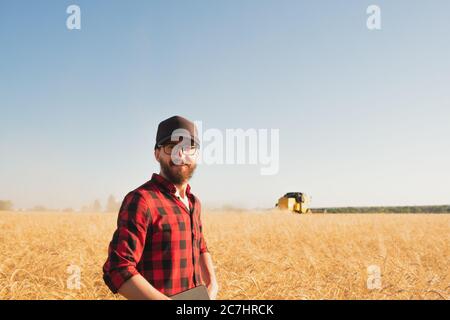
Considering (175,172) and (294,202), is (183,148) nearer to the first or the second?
(175,172)

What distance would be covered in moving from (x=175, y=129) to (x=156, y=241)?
62 cm

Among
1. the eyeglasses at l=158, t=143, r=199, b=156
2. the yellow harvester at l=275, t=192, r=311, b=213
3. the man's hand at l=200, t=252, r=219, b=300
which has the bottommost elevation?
the yellow harvester at l=275, t=192, r=311, b=213

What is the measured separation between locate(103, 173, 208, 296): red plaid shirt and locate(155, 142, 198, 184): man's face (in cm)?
5

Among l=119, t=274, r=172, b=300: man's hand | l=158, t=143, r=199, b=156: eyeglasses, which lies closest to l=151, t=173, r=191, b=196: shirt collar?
l=158, t=143, r=199, b=156: eyeglasses

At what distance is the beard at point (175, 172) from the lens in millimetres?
2207

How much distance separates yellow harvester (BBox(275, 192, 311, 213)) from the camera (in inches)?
1592

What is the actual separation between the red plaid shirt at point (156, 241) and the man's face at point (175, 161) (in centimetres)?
5

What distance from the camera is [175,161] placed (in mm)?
2211

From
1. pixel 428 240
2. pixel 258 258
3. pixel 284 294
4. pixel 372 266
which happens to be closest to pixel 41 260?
pixel 258 258

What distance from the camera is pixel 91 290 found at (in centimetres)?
397

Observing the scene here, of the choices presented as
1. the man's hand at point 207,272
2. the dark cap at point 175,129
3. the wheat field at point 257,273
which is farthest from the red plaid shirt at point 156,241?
the wheat field at point 257,273

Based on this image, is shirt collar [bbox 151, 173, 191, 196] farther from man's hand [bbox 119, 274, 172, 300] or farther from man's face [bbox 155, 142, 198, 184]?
man's hand [bbox 119, 274, 172, 300]
